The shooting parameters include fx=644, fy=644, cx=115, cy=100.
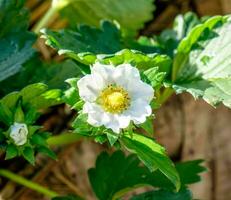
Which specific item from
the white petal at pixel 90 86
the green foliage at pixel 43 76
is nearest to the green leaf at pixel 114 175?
the green foliage at pixel 43 76

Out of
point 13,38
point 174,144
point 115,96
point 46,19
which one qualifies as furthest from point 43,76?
point 174,144

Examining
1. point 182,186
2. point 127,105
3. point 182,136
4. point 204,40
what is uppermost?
point 127,105

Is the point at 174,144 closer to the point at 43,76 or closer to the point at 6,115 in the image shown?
the point at 43,76

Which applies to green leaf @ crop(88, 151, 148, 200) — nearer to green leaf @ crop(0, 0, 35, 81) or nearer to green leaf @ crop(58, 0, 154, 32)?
green leaf @ crop(0, 0, 35, 81)

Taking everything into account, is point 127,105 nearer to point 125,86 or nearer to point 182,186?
point 125,86

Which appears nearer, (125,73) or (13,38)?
(125,73)

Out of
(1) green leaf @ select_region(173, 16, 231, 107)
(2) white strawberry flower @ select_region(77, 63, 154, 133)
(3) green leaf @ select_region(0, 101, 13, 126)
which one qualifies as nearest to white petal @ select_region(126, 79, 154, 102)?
(2) white strawberry flower @ select_region(77, 63, 154, 133)

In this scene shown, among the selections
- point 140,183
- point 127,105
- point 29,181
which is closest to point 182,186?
point 140,183
